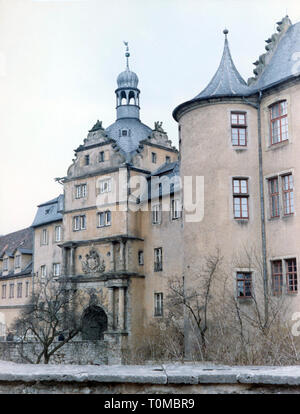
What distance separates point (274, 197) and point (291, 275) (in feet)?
11.0

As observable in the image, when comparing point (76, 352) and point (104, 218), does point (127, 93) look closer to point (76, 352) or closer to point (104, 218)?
point (104, 218)

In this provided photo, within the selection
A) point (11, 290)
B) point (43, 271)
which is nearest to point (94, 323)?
point (43, 271)

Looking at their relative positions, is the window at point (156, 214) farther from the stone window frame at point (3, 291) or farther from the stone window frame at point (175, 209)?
the stone window frame at point (3, 291)

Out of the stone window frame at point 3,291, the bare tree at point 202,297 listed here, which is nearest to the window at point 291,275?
the bare tree at point 202,297

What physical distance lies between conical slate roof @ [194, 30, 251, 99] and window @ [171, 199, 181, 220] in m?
10.6

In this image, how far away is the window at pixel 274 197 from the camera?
76.6 feet

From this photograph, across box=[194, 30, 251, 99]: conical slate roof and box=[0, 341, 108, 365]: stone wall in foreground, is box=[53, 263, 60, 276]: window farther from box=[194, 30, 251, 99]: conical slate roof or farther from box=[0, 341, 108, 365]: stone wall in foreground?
box=[194, 30, 251, 99]: conical slate roof

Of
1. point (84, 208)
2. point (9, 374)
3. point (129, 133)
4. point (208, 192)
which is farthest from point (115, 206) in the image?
point (9, 374)

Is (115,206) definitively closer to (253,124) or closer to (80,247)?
(80,247)

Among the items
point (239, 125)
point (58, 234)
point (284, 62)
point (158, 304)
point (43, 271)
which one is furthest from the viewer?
point (43, 271)

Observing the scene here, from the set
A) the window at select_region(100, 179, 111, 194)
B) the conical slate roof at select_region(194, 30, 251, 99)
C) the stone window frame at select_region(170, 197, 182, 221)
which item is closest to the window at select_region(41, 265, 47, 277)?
the window at select_region(100, 179, 111, 194)

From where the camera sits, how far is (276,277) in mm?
22891

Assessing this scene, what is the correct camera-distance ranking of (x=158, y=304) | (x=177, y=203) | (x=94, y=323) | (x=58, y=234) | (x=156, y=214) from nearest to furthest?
(x=177, y=203) → (x=158, y=304) → (x=156, y=214) → (x=94, y=323) → (x=58, y=234)

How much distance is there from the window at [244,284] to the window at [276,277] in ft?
3.15
